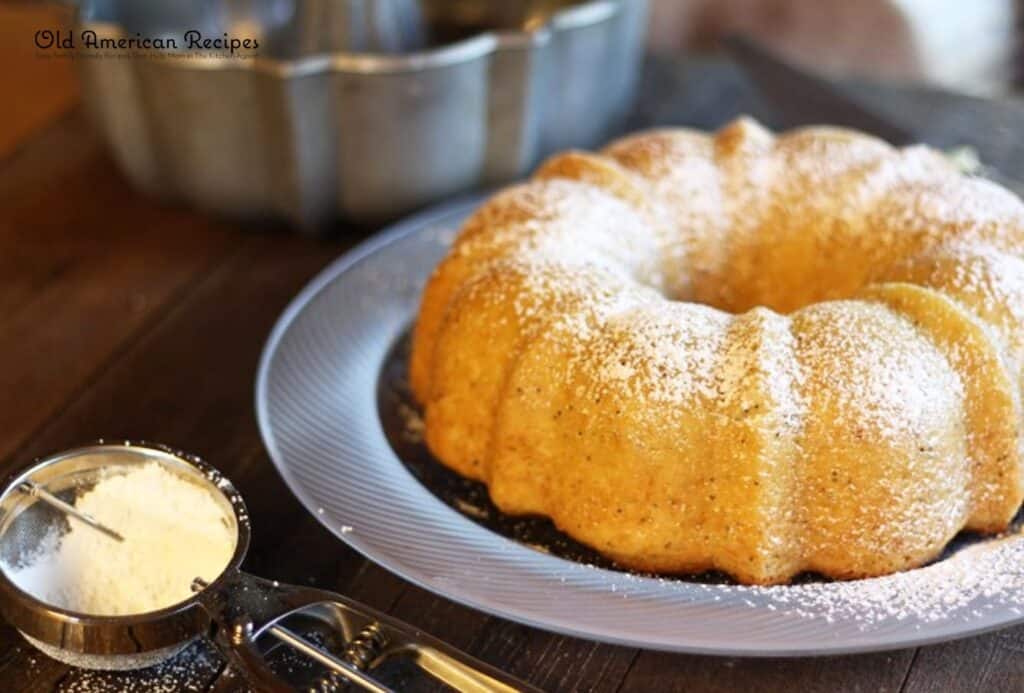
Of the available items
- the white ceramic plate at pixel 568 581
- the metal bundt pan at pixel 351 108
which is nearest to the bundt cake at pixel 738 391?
the white ceramic plate at pixel 568 581

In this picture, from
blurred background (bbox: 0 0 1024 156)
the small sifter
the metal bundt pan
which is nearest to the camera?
the small sifter

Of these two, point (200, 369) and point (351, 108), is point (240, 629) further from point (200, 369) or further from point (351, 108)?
point (351, 108)

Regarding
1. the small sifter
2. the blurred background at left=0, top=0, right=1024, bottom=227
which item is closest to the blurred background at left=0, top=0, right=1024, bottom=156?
the blurred background at left=0, top=0, right=1024, bottom=227

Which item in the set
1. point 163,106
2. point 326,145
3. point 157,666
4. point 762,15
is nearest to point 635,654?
point 157,666

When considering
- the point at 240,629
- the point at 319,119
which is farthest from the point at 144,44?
the point at 240,629

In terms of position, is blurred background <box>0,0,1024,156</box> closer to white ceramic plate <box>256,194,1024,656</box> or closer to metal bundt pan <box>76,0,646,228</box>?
metal bundt pan <box>76,0,646,228</box>

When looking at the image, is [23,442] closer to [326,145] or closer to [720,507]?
[326,145]
